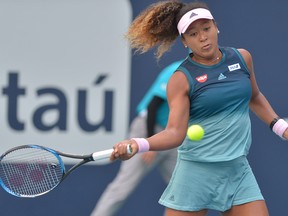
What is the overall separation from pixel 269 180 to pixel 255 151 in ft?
0.73

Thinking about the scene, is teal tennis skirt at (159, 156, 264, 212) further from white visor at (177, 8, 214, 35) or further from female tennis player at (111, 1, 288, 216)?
white visor at (177, 8, 214, 35)

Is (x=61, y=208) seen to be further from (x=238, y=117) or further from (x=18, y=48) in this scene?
(x=238, y=117)

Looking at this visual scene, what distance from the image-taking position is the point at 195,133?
435 centimetres

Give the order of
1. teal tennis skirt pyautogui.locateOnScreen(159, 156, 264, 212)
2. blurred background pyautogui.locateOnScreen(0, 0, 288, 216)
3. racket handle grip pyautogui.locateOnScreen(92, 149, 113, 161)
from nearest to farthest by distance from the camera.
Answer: racket handle grip pyautogui.locateOnScreen(92, 149, 113, 161) < teal tennis skirt pyautogui.locateOnScreen(159, 156, 264, 212) < blurred background pyautogui.locateOnScreen(0, 0, 288, 216)

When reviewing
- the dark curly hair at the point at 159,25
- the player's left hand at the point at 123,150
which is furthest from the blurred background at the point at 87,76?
the player's left hand at the point at 123,150

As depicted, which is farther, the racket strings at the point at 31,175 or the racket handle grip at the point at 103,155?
the racket strings at the point at 31,175

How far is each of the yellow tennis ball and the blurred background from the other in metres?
1.91

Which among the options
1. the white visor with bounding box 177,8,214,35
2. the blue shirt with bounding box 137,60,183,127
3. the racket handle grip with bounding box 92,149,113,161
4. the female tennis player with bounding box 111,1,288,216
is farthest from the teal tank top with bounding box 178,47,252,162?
the blue shirt with bounding box 137,60,183,127

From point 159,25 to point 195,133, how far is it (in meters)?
0.59

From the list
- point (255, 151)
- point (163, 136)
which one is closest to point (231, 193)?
point (163, 136)

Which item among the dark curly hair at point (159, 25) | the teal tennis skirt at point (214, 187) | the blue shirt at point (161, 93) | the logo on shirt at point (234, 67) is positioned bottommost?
the teal tennis skirt at point (214, 187)

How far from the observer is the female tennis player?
14.3ft

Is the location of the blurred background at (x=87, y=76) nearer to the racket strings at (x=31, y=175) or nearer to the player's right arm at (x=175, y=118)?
the racket strings at (x=31, y=175)

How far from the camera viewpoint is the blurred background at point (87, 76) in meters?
6.22
